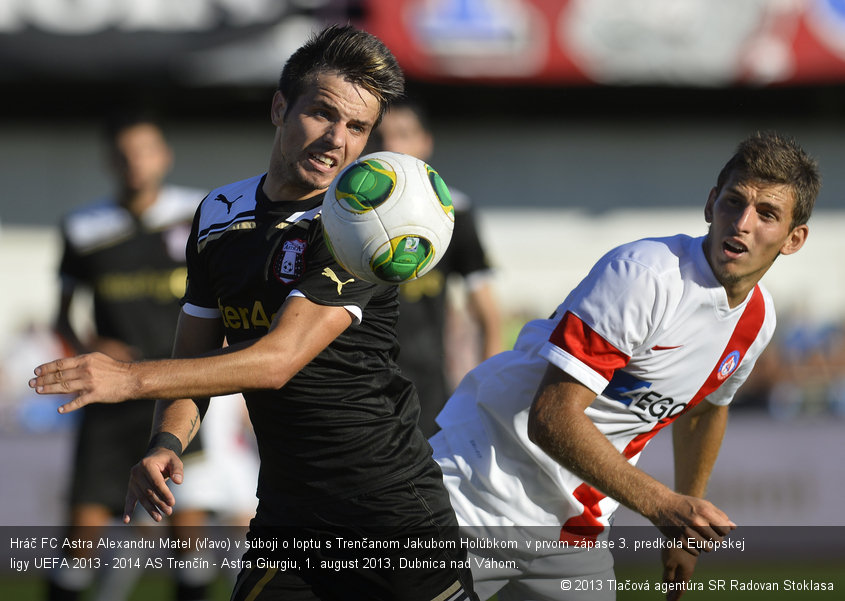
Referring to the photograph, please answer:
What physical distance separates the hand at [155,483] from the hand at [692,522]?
4.59 feet

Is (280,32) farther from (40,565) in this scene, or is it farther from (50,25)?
(40,565)

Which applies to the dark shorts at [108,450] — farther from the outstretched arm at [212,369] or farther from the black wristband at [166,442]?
the outstretched arm at [212,369]

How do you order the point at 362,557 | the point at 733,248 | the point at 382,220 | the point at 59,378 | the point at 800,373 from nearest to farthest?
1. the point at 59,378
2. the point at 382,220
3. the point at 362,557
4. the point at 733,248
5. the point at 800,373

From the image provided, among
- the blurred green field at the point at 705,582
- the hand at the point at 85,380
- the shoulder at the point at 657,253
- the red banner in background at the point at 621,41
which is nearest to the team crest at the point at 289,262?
the hand at the point at 85,380

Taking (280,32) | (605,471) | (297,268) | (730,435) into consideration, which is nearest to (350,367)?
(297,268)

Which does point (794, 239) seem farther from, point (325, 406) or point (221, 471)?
point (221, 471)

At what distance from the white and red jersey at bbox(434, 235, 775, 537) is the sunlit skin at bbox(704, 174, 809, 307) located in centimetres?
5

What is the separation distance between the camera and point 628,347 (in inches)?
134

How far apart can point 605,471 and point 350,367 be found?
819 millimetres

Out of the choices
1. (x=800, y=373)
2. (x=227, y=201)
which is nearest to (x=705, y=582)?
(x=227, y=201)

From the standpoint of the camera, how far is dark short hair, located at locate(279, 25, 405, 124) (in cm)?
330

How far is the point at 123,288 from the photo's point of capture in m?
6.48

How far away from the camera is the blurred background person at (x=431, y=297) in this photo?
5859mm

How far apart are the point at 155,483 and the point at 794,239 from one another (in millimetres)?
2205
